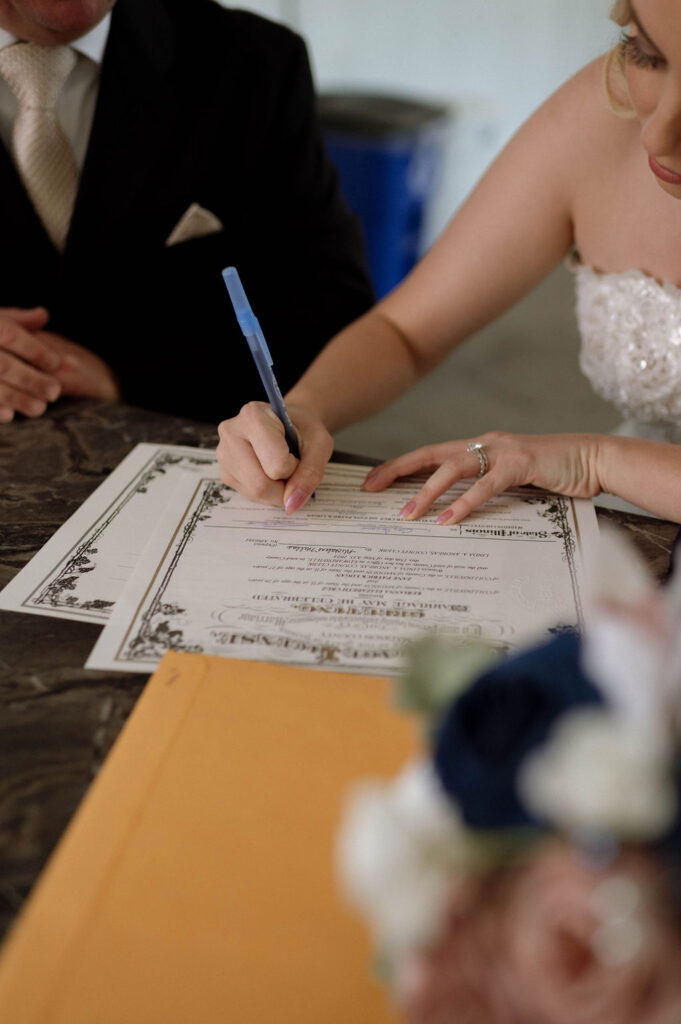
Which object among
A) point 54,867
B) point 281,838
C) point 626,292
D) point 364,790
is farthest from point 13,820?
point 626,292

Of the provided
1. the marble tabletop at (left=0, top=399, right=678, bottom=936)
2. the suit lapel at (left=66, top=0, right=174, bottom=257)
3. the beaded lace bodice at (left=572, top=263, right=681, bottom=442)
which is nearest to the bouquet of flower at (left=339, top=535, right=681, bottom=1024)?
the marble tabletop at (left=0, top=399, right=678, bottom=936)

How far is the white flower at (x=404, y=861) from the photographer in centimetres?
28

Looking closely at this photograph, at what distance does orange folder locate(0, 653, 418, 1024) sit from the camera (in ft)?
1.41

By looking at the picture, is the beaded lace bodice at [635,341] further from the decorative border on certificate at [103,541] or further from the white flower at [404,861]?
the white flower at [404,861]

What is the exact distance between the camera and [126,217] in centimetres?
143

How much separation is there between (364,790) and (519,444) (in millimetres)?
672

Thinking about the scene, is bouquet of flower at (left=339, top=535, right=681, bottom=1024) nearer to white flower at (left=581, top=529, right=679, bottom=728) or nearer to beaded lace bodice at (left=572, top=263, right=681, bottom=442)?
white flower at (left=581, top=529, right=679, bottom=728)

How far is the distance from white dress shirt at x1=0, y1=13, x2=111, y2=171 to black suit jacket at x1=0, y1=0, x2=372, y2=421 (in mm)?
24

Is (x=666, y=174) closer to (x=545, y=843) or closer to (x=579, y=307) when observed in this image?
(x=579, y=307)

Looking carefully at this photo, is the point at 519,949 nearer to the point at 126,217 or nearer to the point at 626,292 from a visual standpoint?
the point at 626,292

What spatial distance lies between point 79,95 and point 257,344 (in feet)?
2.79

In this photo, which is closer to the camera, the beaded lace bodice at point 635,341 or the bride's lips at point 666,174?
the bride's lips at point 666,174

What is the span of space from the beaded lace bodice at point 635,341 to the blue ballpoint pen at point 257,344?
58cm

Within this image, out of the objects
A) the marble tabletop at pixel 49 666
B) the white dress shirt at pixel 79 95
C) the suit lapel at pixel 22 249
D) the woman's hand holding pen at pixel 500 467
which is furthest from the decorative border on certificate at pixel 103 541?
the white dress shirt at pixel 79 95
